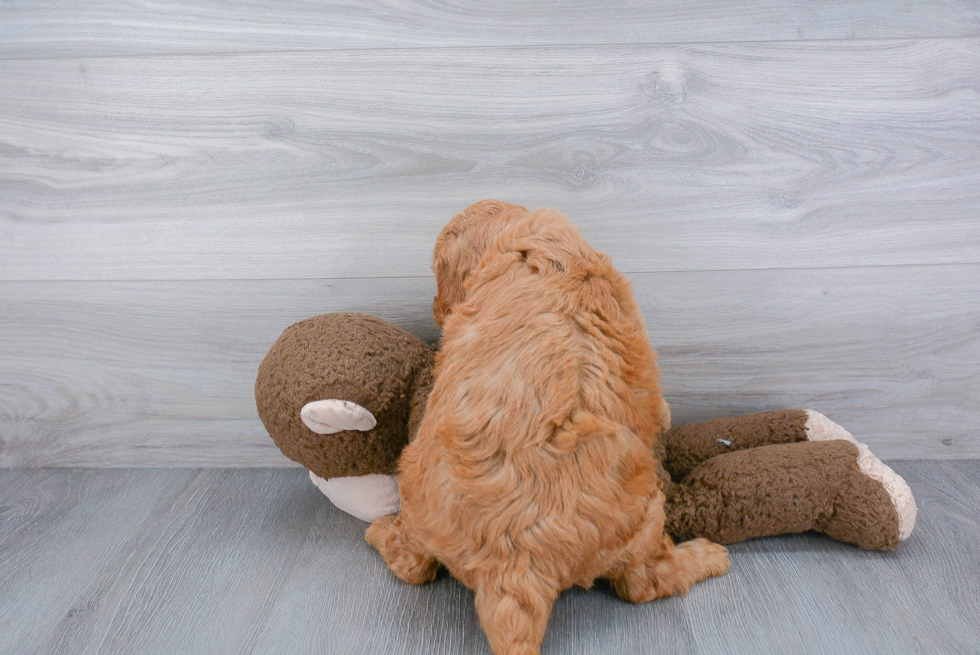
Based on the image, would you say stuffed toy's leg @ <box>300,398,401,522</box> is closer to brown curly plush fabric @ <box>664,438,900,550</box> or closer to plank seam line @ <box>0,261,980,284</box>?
plank seam line @ <box>0,261,980,284</box>

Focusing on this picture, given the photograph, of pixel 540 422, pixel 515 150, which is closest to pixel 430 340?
pixel 515 150

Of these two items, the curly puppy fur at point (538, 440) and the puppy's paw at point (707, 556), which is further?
the puppy's paw at point (707, 556)

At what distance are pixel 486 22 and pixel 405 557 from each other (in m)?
0.84

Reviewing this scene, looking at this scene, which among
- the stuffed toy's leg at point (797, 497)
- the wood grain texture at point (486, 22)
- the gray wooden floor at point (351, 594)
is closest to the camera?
the gray wooden floor at point (351, 594)

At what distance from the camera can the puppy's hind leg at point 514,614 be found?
0.73 m

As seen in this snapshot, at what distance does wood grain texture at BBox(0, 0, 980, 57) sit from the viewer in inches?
41.6

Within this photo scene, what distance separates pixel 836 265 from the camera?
1.14 m

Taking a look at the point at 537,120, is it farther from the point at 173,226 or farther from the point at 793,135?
the point at 173,226

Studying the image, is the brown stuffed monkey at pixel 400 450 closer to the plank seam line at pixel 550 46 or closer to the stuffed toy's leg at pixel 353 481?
the stuffed toy's leg at pixel 353 481

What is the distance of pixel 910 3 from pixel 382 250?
94cm

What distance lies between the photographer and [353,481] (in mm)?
1008

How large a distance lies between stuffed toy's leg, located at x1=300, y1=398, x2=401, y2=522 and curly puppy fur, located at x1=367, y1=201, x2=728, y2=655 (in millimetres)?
97

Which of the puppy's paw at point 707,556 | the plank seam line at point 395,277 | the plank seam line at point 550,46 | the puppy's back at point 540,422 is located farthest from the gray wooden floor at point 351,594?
the plank seam line at point 550,46

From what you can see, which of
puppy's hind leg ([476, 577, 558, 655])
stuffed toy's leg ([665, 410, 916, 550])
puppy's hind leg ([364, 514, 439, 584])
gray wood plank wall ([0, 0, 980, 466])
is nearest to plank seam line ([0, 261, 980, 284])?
gray wood plank wall ([0, 0, 980, 466])
